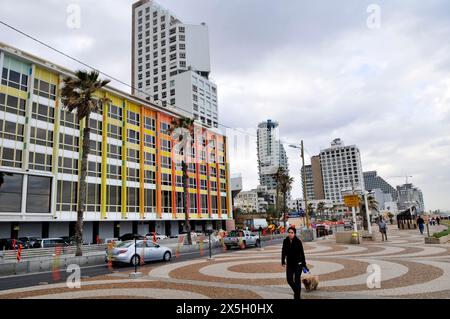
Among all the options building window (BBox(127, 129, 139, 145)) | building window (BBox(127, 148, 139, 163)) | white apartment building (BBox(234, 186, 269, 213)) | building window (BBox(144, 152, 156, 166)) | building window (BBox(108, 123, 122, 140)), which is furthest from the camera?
white apartment building (BBox(234, 186, 269, 213))

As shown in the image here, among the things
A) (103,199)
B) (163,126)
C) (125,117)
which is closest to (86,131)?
(103,199)

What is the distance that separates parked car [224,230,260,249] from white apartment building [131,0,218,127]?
68646mm

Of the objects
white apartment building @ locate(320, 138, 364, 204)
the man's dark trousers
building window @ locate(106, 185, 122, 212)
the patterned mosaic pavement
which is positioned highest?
white apartment building @ locate(320, 138, 364, 204)

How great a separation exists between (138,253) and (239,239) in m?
10.5

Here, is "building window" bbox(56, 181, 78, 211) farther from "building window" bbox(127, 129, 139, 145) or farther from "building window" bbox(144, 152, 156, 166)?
"building window" bbox(144, 152, 156, 166)

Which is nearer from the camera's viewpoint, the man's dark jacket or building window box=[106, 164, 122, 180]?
the man's dark jacket

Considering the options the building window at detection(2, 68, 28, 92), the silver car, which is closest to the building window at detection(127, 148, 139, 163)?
the building window at detection(2, 68, 28, 92)

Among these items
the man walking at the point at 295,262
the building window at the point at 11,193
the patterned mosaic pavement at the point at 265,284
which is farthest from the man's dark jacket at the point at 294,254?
the building window at the point at 11,193

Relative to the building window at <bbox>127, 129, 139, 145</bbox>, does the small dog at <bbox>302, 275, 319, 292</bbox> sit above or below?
below

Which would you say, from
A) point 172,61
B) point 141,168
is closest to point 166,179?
point 141,168

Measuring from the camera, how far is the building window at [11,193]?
3491 centimetres

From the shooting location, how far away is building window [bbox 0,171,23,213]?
34.9 m
